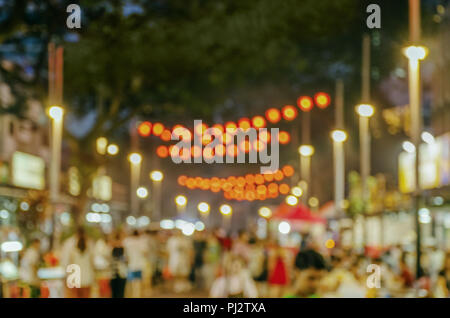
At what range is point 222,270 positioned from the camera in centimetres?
1327

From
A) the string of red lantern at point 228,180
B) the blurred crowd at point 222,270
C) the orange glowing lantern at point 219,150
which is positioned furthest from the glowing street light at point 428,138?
the orange glowing lantern at point 219,150

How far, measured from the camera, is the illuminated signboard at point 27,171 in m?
44.2

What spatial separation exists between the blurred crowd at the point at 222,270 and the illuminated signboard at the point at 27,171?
18735 millimetres

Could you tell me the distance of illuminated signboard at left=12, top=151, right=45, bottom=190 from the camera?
145ft

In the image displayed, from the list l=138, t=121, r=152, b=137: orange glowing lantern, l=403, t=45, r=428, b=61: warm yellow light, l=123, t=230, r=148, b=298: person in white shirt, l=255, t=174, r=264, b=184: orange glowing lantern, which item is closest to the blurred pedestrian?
l=123, t=230, r=148, b=298: person in white shirt

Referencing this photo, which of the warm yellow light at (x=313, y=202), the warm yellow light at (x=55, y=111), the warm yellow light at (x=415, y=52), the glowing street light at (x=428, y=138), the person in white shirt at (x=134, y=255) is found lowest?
the person in white shirt at (x=134, y=255)

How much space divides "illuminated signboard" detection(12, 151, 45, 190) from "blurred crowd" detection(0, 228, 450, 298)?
1874 cm

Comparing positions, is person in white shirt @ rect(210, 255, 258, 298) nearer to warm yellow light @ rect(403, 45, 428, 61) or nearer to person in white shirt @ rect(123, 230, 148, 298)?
warm yellow light @ rect(403, 45, 428, 61)

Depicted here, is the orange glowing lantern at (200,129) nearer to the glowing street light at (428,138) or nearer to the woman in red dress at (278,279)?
the woman in red dress at (278,279)

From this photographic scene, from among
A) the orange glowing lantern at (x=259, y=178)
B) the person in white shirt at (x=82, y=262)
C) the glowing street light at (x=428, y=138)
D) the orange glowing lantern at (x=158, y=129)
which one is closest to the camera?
the person in white shirt at (x=82, y=262)

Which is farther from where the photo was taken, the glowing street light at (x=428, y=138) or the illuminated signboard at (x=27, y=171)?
the illuminated signboard at (x=27, y=171)
